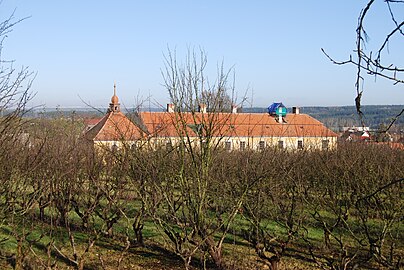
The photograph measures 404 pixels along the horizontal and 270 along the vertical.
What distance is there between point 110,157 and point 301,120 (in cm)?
3398

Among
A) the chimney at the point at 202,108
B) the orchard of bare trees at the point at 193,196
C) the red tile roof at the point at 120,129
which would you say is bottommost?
the orchard of bare trees at the point at 193,196

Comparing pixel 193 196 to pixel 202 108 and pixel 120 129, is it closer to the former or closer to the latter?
pixel 202 108

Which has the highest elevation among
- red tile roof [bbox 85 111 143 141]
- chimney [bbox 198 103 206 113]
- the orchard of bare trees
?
chimney [bbox 198 103 206 113]

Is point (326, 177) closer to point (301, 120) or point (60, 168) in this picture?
point (60, 168)

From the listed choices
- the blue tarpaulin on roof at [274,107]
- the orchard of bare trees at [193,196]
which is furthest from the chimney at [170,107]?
the blue tarpaulin on roof at [274,107]

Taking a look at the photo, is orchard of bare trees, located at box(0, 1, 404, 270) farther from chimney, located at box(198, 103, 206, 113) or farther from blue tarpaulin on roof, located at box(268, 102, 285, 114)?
blue tarpaulin on roof, located at box(268, 102, 285, 114)

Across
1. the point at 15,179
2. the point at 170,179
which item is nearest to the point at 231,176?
the point at 170,179

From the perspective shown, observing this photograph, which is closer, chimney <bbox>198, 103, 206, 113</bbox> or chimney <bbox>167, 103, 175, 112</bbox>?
chimney <bbox>198, 103, 206, 113</bbox>

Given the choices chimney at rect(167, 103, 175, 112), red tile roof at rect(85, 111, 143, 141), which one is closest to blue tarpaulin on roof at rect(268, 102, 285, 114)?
red tile roof at rect(85, 111, 143, 141)

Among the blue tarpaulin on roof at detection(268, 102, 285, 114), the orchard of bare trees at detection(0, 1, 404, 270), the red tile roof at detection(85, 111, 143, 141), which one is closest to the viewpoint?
the orchard of bare trees at detection(0, 1, 404, 270)

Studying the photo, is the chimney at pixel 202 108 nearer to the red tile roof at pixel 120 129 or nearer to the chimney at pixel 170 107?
the chimney at pixel 170 107

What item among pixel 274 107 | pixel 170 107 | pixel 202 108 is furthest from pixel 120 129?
pixel 274 107

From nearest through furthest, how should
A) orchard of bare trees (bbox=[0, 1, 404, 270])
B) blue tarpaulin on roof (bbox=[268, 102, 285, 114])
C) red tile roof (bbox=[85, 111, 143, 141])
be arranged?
orchard of bare trees (bbox=[0, 1, 404, 270])
red tile roof (bbox=[85, 111, 143, 141])
blue tarpaulin on roof (bbox=[268, 102, 285, 114])

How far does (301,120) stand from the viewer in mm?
44531
